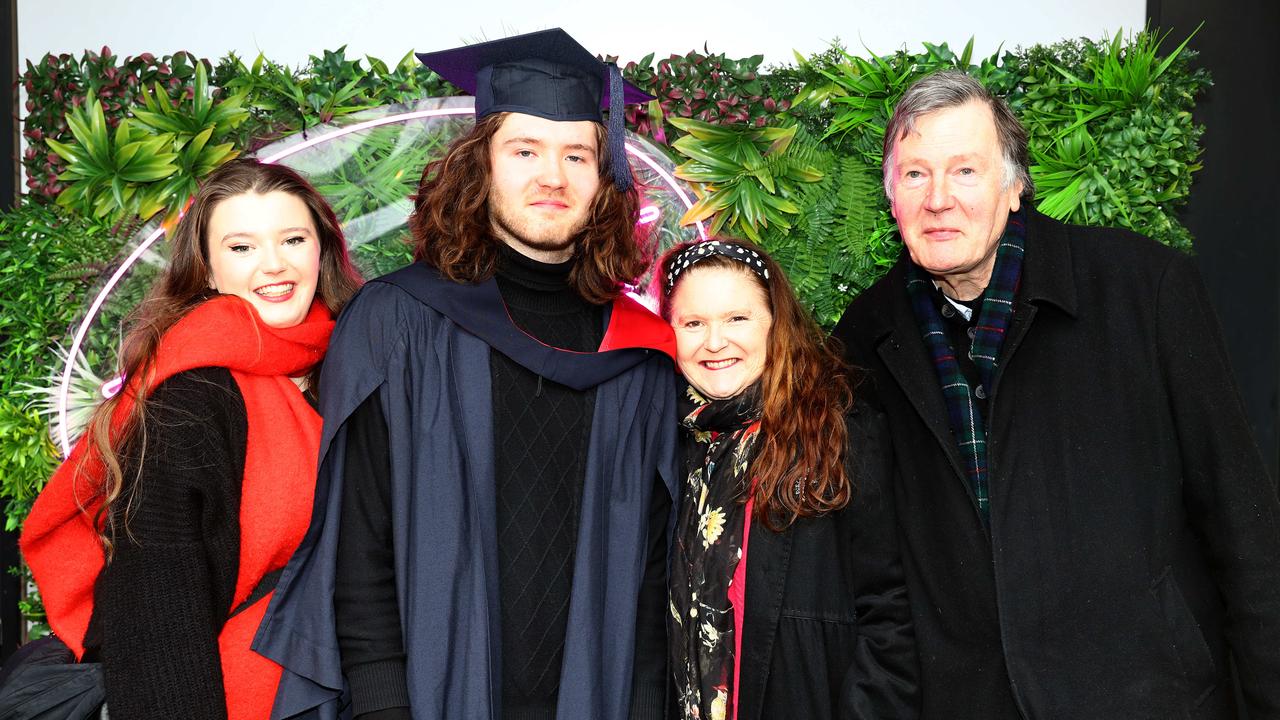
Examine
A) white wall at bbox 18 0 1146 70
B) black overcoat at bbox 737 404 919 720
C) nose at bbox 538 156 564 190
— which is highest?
white wall at bbox 18 0 1146 70

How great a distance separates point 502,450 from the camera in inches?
80.7

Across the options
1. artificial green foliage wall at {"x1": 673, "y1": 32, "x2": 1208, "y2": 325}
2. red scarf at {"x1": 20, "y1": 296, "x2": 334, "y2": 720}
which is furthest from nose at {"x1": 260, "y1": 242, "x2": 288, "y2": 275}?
artificial green foliage wall at {"x1": 673, "y1": 32, "x2": 1208, "y2": 325}

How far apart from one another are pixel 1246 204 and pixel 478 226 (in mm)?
2852

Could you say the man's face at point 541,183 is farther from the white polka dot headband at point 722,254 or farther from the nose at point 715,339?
the nose at point 715,339

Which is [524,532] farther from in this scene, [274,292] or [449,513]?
[274,292]

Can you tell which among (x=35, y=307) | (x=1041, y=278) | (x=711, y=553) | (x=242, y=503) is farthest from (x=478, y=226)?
(x=35, y=307)

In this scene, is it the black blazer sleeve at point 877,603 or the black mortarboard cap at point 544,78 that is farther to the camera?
the black mortarboard cap at point 544,78

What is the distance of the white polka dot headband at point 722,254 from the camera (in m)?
2.32

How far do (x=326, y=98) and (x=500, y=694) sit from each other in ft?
6.52

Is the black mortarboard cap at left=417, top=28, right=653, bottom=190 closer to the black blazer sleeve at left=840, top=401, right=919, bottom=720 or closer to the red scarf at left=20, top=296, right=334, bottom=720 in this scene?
the red scarf at left=20, top=296, right=334, bottom=720

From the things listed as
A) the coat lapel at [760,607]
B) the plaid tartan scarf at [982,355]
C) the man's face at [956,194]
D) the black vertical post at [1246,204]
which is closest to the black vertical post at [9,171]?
the coat lapel at [760,607]

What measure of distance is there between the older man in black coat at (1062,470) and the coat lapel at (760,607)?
0.31 metres

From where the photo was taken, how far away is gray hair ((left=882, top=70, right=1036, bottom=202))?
2180mm

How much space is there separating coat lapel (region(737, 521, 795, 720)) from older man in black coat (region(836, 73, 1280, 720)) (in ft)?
1.03
